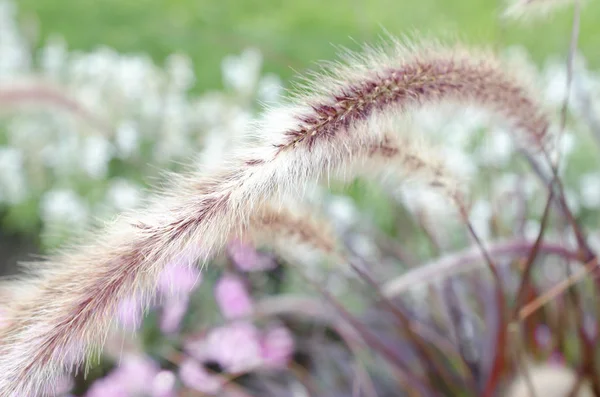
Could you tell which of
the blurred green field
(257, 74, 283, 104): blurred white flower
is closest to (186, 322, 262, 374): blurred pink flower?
(257, 74, 283, 104): blurred white flower

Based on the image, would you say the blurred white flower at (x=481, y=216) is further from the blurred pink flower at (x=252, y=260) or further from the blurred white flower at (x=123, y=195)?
the blurred white flower at (x=123, y=195)

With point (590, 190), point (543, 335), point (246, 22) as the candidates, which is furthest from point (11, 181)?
point (246, 22)

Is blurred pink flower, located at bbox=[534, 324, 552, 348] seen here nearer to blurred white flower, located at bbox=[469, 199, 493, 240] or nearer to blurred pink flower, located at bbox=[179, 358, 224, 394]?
blurred white flower, located at bbox=[469, 199, 493, 240]

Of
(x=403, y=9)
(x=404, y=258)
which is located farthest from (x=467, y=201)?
(x=403, y=9)


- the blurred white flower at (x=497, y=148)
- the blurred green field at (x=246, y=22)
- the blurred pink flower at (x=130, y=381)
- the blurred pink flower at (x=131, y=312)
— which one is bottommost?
the blurred pink flower at (x=130, y=381)

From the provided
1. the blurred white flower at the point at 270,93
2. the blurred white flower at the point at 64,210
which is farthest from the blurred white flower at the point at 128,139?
the blurred white flower at the point at 270,93

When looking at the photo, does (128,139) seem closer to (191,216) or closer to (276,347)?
(276,347)
